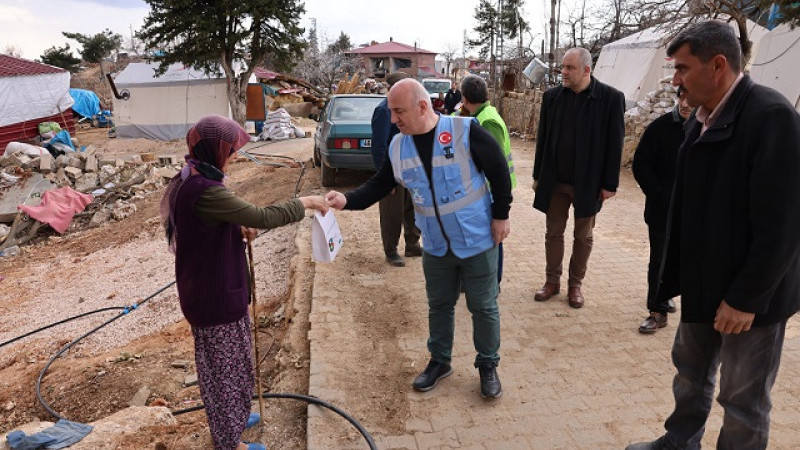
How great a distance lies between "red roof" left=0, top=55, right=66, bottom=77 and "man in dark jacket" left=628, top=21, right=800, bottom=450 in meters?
23.0

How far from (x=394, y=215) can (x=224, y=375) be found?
3300 millimetres

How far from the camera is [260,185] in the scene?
12102 mm

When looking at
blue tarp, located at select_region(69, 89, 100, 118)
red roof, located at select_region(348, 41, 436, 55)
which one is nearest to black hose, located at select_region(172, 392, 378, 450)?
blue tarp, located at select_region(69, 89, 100, 118)

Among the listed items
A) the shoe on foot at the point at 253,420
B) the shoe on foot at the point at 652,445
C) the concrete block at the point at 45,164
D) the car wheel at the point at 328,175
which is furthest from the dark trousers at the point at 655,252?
the concrete block at the point at 45,164

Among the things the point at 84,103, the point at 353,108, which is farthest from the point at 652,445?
the point at 84,103

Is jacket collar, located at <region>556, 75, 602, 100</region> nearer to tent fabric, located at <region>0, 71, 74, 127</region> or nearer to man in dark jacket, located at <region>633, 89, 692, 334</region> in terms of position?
man in dark jacket, located at <region>633, 89, 692, 334</region>

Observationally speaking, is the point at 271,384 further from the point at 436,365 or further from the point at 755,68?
the point at 755,68

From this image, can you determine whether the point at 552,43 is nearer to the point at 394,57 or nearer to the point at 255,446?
the point at 255,446

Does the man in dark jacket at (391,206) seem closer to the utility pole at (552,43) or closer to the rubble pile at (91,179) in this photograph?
the rubble pile at (91,179)

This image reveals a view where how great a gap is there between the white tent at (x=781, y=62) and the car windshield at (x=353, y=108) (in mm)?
7383

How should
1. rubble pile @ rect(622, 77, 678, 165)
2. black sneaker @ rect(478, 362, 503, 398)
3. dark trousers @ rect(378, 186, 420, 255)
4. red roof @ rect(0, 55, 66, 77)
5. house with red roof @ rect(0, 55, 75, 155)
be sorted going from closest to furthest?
black sneaker @ rect(478, 362, 503, 398), dark trousers @ rect(378, 186, 420, 255), rubble pile @ rect(622, 77, 678, 165), house with red roof @ rect(0, 55, 75, 155), red roof @ rect(0, 55, 66, 77)

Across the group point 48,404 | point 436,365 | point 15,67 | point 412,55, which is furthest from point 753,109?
point 412,55

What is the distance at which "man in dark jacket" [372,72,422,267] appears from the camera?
5.43m

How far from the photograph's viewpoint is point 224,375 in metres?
2.82
